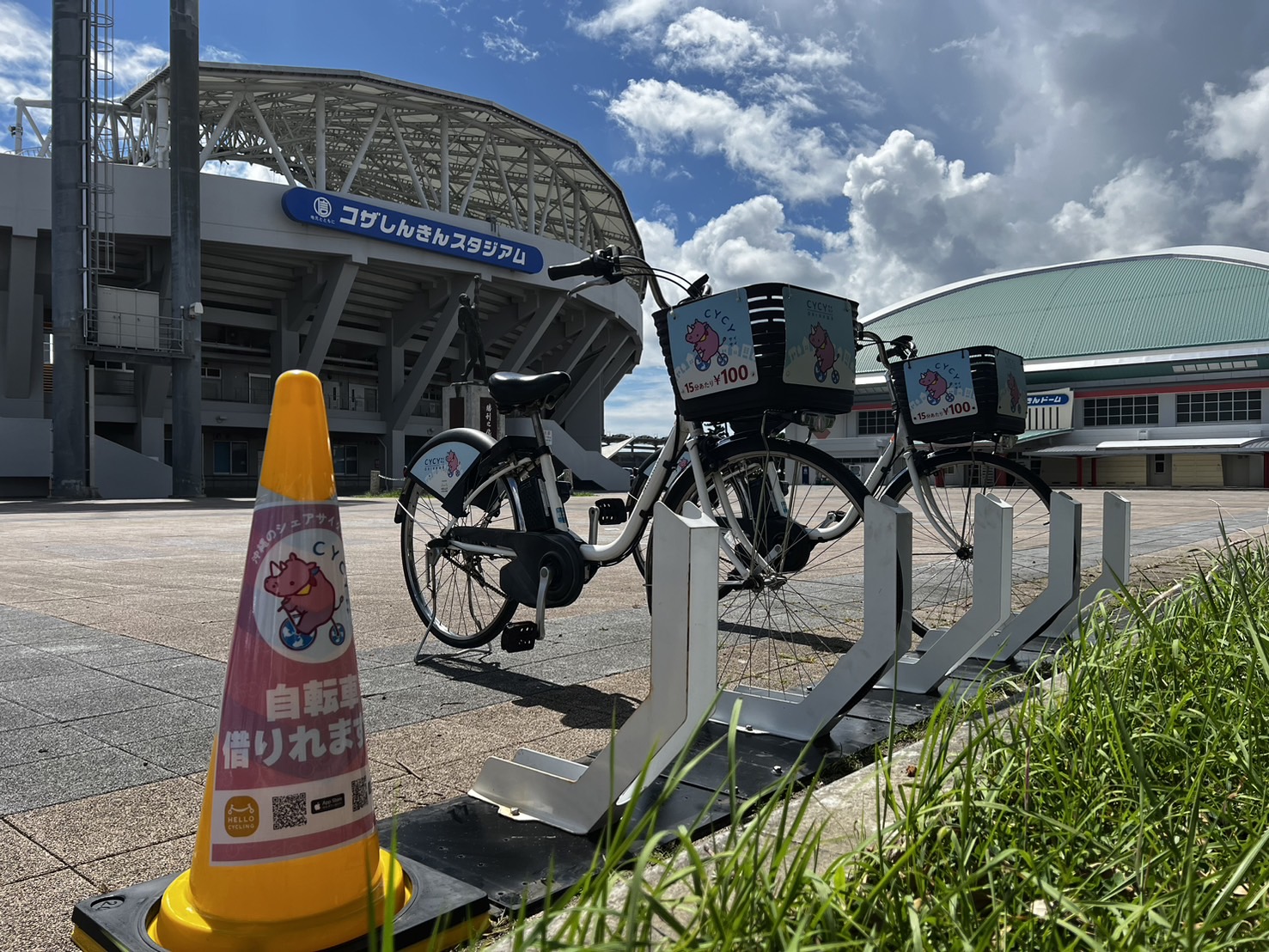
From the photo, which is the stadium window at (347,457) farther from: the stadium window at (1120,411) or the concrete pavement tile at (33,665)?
the concrete pavement tile at (33,665)

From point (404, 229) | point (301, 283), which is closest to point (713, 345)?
point (404, 229)

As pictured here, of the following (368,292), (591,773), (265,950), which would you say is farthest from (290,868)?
(368,292)

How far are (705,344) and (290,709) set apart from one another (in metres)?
2.22

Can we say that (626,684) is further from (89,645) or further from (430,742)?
(89,645)

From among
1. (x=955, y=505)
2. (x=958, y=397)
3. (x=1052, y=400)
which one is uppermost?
(x=1052, y=400)

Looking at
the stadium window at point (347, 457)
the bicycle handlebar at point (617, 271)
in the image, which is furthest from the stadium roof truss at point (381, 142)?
the bicycle handlebar at point (617, 271)

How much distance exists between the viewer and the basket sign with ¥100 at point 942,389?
520 cm

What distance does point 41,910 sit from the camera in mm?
2143

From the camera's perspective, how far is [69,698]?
3.99 m

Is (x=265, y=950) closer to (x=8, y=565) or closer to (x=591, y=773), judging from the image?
(x=591, y=773)

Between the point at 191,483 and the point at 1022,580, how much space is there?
26.7 metres

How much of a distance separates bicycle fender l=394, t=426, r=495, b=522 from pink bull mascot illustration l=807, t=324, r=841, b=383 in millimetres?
1709

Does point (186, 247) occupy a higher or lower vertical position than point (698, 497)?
higher

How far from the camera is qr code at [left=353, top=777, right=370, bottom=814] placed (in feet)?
6.63
